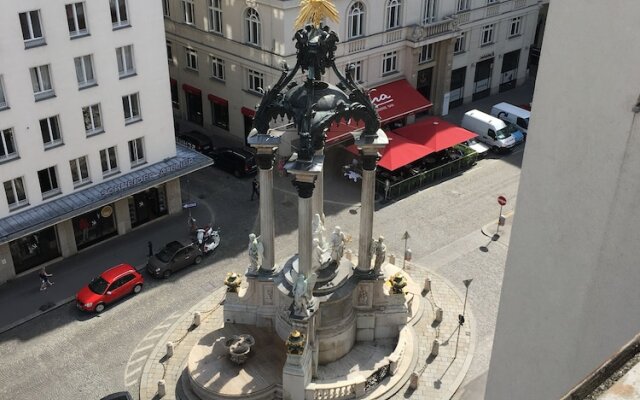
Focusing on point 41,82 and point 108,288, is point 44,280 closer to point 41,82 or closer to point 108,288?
point 108,288

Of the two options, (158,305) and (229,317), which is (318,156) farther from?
(158,305)

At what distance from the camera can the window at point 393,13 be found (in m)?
58.2

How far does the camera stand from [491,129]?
2400 inches

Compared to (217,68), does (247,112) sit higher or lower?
lower

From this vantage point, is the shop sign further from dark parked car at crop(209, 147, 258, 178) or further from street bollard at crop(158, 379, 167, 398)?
street bollard at crop(158, 379, 167, 398)

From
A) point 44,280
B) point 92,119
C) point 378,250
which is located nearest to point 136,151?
point 92,119

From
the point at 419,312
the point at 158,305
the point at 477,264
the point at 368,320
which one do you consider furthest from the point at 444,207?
the point at 158,305

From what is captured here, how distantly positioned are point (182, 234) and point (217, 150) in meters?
11.6

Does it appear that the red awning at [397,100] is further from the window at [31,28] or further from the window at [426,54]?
the window at [31,28]

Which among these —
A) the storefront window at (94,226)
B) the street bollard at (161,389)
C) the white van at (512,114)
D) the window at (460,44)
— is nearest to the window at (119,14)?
the storefront window at (94,226)

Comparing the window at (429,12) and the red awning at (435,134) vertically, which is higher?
the window at (429,12)

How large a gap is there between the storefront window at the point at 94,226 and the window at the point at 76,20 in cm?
1122

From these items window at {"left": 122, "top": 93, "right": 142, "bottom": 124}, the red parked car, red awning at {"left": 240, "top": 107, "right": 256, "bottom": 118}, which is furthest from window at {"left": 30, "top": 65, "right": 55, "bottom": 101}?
red awning at {"left": 240, "top": 107, "right": 256, "bottom": 118}

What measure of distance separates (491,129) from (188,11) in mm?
27970
